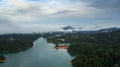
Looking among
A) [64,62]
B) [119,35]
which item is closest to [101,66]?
[64,62]

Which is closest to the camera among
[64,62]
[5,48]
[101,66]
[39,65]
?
[101,66]

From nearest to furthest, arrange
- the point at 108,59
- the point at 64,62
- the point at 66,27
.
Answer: the point at 108,59
the point at 64,62
the point at 66,27

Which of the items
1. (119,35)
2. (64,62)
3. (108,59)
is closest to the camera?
(108,59)

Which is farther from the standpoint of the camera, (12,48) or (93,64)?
Result: (12,48)

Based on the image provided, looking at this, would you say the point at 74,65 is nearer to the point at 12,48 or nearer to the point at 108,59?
the point at 108,59

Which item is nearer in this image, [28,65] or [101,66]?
[101,66]

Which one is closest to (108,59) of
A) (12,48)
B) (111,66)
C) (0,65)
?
(111,66)

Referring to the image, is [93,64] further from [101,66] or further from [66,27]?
[66,27]

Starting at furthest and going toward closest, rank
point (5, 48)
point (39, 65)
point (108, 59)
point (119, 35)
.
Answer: point (119, 35), point (5, 48), point (39, 65), point (108, 59)
